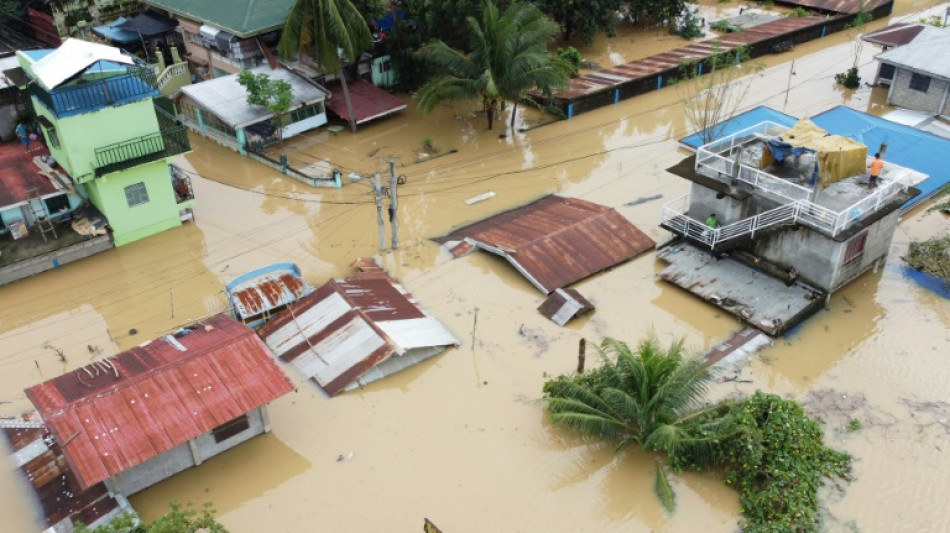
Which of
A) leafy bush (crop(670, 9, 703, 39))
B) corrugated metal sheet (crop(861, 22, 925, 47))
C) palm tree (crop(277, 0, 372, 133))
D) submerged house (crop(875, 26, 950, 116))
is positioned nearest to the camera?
palm tree (crop(277, 0, 372, 133))

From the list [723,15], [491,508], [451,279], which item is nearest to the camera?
[491,508]

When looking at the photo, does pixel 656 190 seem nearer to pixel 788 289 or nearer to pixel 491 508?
pixel 788 289

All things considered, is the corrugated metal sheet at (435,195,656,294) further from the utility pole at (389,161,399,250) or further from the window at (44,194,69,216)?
the window at (44,194,69,216)

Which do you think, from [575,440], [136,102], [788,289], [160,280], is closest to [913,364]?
[788,289]

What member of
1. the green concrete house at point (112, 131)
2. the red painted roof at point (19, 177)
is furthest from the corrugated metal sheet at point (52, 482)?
the red painted roof at point (19, 177)

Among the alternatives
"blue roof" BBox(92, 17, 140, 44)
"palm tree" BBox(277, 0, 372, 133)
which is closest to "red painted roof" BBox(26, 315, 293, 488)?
"palm tree" BBox(277, 0, 372, 133)

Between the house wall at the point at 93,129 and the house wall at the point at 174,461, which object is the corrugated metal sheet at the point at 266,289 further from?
the house wall at the point at 93,129
